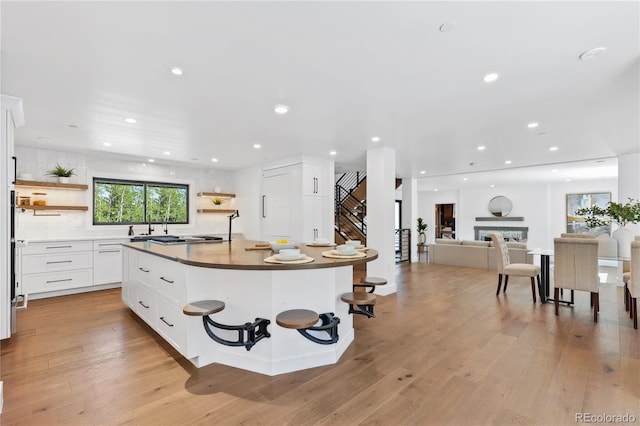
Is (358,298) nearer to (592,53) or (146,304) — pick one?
(146,304)

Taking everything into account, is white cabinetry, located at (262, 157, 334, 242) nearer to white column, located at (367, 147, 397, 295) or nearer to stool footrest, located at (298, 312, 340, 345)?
white column, located at (367, 147, 397, 295)

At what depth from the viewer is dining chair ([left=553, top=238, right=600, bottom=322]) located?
3.67 metres

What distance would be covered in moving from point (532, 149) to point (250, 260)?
4.98 m

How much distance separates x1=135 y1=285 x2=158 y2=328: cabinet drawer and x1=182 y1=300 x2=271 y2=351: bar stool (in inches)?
39.5

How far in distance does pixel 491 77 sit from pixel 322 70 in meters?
1.34

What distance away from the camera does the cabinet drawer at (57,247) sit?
14.8 ft

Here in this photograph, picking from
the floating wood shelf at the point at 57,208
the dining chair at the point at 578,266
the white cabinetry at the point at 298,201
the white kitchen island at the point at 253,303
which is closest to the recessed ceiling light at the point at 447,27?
the white kitchen island at the point at 253,303

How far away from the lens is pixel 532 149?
504cm

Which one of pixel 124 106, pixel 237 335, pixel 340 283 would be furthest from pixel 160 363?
pixel 124 106

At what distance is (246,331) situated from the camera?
7.91 ft

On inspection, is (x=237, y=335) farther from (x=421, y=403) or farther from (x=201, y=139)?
→ (x=201, y=139)

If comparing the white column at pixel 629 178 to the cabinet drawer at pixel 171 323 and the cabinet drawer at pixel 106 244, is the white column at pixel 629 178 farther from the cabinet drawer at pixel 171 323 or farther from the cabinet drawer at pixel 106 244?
the cabinet drawer at pixel 106 244

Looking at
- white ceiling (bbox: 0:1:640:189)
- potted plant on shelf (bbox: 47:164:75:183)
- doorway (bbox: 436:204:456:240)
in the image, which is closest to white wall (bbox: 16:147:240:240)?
A: potted plant on shelf (bbox: 47:164:75:183)


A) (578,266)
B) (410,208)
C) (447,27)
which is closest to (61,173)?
(447,27)
